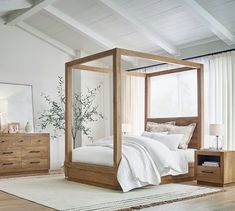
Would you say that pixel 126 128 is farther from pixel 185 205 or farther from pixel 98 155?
pixel 185 205

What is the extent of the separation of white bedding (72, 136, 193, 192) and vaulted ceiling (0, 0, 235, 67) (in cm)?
230

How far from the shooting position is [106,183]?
559cm

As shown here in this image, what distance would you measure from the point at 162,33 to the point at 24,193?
412 cm

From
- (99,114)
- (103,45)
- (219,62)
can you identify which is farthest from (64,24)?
(219,62)

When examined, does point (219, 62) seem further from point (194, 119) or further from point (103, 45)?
point (103, 45)

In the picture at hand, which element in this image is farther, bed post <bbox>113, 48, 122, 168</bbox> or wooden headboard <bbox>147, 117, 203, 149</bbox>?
wooden headboard <bbox>147, 117, 203, 149</bbox>

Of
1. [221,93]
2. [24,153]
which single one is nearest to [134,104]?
[221,93]

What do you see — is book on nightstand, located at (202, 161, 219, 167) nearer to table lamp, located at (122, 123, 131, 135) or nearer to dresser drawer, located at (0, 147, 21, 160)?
table lamp, located at (122, 123, 131, 135)


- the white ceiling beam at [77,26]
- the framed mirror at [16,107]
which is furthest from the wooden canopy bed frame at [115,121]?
the framed mirror at [16,107]

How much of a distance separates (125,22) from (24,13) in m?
1.99

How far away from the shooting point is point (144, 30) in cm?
729

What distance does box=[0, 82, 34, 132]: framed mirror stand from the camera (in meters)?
7.99

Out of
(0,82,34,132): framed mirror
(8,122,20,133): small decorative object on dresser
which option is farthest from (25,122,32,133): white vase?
(8,122,20,133): small decorative object on dresser

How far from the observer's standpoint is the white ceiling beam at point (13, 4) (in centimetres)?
668
